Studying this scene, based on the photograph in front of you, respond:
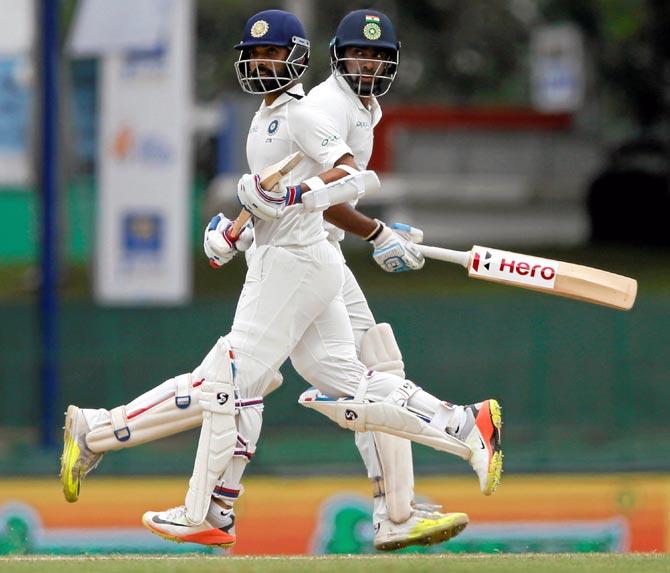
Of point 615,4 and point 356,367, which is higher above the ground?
point 615,4

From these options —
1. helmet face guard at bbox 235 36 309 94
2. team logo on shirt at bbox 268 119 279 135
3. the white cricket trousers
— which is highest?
helmet face guard at bbox 235 36 309 94

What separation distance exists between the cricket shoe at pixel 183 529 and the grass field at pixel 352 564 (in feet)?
0.38

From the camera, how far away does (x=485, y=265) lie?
7.08 metres

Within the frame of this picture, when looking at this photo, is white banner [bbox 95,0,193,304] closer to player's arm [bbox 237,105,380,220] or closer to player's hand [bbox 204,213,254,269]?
player's hand [bbox 204,213,254,269]

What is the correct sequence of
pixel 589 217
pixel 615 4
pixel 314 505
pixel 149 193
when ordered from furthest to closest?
pixel 615 4 < pixel 589 217 < pixel 149 193 < pixel 314 505

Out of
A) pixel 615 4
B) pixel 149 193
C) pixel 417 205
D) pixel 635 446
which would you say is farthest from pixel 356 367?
pixel 615 4

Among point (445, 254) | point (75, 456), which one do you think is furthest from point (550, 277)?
point (75, 456)

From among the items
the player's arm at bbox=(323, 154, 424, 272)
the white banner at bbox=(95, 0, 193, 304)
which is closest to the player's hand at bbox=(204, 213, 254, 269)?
the player's arm at bbox=(323, 154, 424, 272)

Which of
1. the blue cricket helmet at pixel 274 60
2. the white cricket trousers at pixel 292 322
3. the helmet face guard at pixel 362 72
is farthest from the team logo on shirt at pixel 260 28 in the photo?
the white cricket trousers at pixel 292 322

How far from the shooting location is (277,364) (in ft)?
22.5

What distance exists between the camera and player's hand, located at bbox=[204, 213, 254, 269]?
7.01 metres

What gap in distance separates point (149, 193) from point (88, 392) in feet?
6.54

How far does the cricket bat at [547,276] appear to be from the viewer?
7.04 m

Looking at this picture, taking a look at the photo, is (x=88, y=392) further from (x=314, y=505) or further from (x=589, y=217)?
(x=589, y=217)
